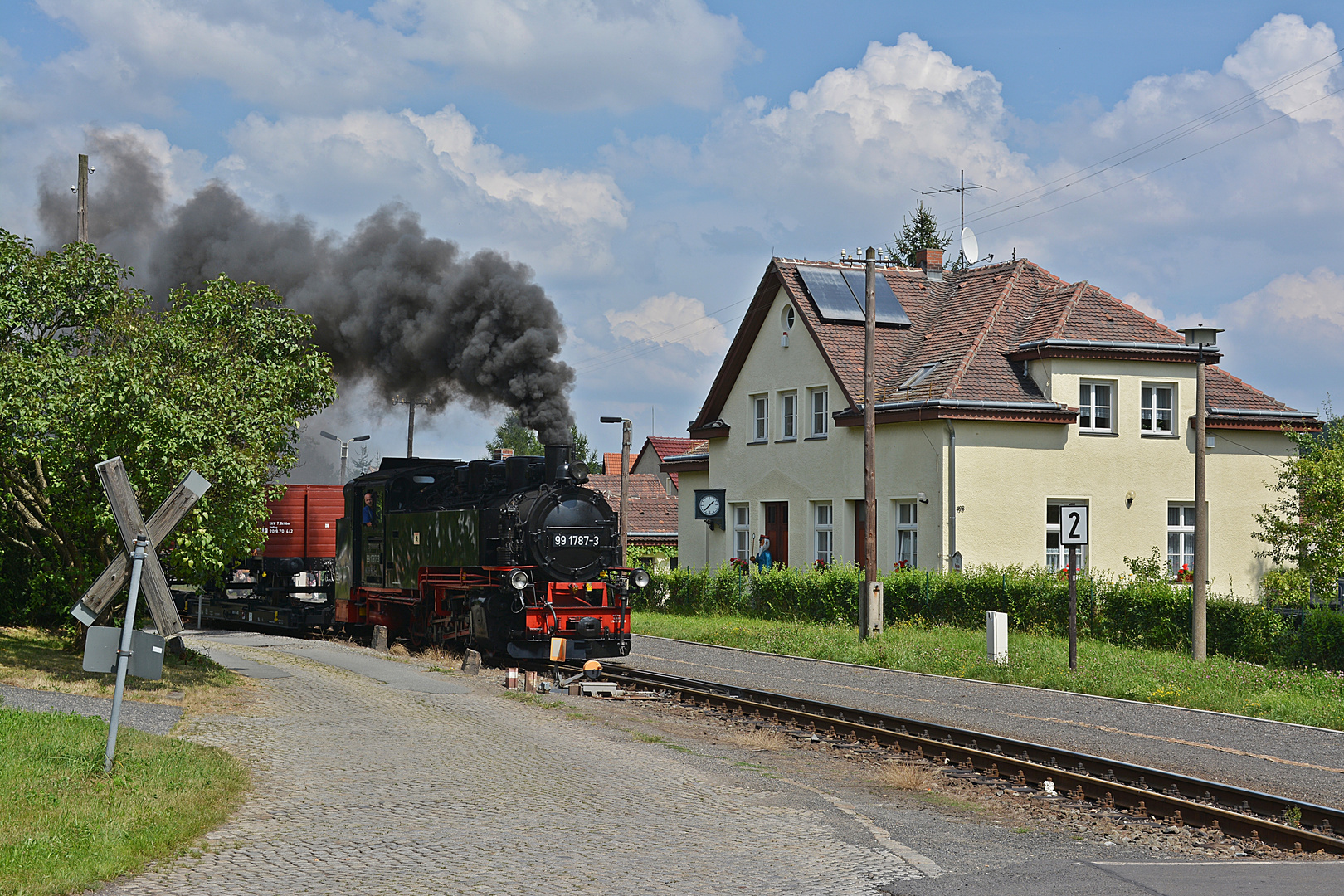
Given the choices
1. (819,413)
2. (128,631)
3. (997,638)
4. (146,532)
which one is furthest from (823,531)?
(128,631)

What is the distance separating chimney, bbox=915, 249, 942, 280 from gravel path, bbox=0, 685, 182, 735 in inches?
957

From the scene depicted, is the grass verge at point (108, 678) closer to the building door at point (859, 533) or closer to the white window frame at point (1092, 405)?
the building door at point (859, 533)

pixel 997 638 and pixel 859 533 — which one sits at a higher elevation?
pixel 859 533

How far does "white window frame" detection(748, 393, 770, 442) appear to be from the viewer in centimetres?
3162

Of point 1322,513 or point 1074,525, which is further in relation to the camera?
point 1322,513

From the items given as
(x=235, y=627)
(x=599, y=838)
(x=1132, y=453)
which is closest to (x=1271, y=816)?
(x=599, y=838)

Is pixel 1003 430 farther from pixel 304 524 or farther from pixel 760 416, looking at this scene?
pixel 304 524

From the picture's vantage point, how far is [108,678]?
14938 mm

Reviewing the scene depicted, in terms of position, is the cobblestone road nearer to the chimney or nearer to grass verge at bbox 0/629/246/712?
grass verge at bbox 0/629/246/712

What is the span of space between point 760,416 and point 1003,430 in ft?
24.8

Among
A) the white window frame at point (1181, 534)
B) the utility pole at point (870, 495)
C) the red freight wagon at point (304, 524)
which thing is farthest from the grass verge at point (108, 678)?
the white window frame at point (1181, 534)

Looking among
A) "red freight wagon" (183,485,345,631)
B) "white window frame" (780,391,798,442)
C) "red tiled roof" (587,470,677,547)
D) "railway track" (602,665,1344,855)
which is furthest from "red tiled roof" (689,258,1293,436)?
"red tiled roof" (587,470,677,547)

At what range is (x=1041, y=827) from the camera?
8.73m

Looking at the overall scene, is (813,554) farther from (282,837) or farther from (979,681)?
(282,837)
